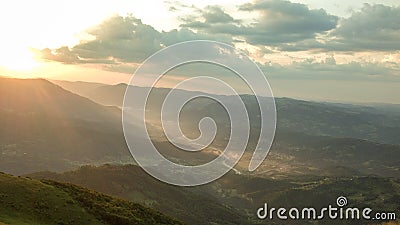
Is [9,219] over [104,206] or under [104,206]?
over

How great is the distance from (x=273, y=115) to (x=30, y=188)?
49.1 metres

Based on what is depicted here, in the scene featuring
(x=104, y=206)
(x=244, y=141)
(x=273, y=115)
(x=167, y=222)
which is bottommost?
(x=167, y=222)

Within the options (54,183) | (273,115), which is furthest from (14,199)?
(273,115)

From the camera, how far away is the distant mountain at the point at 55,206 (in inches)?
2189

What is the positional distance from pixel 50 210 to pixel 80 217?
15.8 ft

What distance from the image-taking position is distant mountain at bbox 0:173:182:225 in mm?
55594

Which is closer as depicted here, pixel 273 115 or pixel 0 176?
pixel 273 115

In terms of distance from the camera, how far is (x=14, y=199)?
5881cm

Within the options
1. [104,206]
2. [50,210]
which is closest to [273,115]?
[50,210]

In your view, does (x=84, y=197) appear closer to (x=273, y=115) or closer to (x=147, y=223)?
(x=147, y=223)

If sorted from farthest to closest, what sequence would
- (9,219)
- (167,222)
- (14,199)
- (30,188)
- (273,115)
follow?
(167,222) < (30,188) < (14,199) < (9,219) < (273,115)

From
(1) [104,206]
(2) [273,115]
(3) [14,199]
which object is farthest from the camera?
(1) [104,206]

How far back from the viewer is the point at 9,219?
165ft

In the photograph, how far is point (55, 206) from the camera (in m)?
61.6
